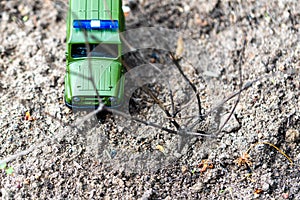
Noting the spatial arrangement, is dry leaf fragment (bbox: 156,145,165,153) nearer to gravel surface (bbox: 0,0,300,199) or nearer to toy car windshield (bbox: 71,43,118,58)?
gravel surface (bbox: 0,0,300,199)

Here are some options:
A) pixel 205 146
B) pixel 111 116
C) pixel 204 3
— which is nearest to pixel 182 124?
pixel 205 146

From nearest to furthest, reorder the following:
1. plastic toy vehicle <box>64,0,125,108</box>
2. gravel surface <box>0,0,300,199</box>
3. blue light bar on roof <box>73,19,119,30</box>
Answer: gravel surface <box>0,0,300,199</box>
plastic toy vehicle <box>64,0,125,108</box>
blue light bar on roof <box>73,19,119,30</box>

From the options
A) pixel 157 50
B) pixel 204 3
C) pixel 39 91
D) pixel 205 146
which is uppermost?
pixel 204 3

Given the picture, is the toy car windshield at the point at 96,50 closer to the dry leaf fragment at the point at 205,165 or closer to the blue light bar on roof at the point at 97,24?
the blue light bar on roof at the point at 97,24

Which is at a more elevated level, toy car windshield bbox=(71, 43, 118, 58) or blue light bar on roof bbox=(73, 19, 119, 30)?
blue light bar on roof bbox=(73, 19, 119, 30)

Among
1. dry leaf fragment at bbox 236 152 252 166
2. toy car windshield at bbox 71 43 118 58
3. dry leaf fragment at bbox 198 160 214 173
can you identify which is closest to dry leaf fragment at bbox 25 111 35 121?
toy car windshield at bbox 71 43 118 58

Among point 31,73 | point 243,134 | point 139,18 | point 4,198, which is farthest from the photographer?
point 139,18

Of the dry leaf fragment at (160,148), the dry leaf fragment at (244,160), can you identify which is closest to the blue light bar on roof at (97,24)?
the dry leaf fragment at (160,148)

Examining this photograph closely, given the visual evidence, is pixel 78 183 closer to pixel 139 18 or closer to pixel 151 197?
pixel 151 197
